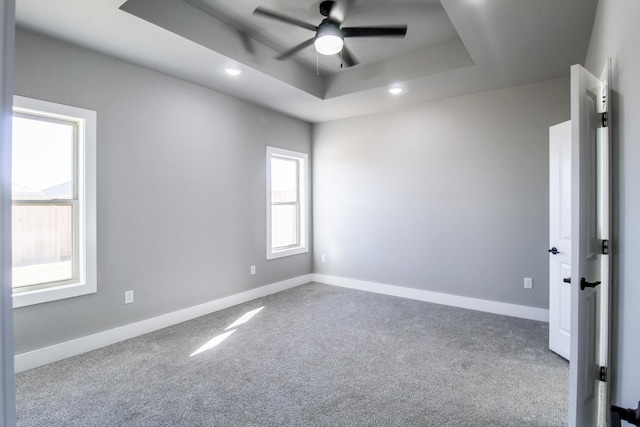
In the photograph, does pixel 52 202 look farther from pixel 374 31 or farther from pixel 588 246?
pixel 588 246

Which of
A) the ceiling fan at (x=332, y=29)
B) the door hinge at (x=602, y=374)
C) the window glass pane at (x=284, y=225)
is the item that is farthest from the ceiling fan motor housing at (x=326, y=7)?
the door hinge at (x=602, y=374)

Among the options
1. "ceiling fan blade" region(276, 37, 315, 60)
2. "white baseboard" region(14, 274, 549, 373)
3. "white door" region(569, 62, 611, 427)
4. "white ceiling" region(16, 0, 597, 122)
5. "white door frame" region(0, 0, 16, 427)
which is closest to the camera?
"white door frame" region(0, 0, 16, 427)

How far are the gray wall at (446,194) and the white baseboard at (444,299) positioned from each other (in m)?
0.07

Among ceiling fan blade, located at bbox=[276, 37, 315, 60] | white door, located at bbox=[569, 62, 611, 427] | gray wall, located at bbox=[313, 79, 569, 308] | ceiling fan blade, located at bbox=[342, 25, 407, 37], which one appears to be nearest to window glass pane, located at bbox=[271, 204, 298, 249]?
gray wall, located at bbox=[313, 79, 569, 308]

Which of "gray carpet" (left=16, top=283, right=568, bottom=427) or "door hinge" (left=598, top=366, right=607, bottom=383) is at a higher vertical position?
"door hinge" (left=598, top=366, right=607, bottom=383)

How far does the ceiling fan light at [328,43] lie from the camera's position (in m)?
2.70

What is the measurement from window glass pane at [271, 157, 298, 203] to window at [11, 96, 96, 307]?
257cm

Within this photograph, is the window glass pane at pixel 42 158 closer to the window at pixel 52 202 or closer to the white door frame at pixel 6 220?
the window at pixel 52 202

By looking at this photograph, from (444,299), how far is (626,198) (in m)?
3.15

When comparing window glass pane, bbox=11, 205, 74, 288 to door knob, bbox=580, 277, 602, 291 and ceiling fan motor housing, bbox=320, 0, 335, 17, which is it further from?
door knob, bbox=580, 277, 602, 291

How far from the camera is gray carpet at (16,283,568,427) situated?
2.07 metres

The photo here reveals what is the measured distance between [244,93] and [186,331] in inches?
112

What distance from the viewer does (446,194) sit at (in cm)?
437

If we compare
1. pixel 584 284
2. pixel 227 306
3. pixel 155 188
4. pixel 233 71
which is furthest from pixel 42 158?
pixel 584 284
